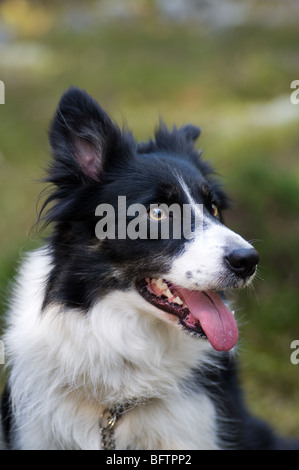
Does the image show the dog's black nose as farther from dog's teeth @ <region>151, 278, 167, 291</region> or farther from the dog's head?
dog's teeth @ <region>151, 278, 167, 291</region>

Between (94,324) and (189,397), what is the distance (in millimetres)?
651

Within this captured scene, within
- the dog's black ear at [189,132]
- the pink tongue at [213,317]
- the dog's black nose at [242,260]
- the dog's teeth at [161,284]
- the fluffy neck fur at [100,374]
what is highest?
the dog's black ear at [189,132]

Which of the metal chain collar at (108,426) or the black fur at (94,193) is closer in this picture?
the black fur at (94,193)

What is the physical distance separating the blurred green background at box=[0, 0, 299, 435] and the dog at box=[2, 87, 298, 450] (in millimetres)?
2841

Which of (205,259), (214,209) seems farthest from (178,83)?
(205,259)

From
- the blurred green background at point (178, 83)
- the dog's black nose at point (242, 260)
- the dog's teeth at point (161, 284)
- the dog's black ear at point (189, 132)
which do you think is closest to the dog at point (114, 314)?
the dog's teeth at point (161, 284)

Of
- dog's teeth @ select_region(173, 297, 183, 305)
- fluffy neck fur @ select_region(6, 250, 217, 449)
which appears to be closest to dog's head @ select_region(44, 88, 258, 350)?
dog's teeth @ select_region(173, 297, 183, 305)

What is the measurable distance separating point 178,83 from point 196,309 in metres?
6.95

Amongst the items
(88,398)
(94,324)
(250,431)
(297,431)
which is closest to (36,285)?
(94,324)

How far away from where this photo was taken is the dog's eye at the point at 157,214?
282cm

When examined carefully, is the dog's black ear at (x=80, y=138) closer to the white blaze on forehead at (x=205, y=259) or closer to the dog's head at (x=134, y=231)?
the dog's head at (x=134, y=231)

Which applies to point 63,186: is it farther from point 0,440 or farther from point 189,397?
point 0,440

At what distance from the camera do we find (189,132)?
3.54 m

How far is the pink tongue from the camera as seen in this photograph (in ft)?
8.89
